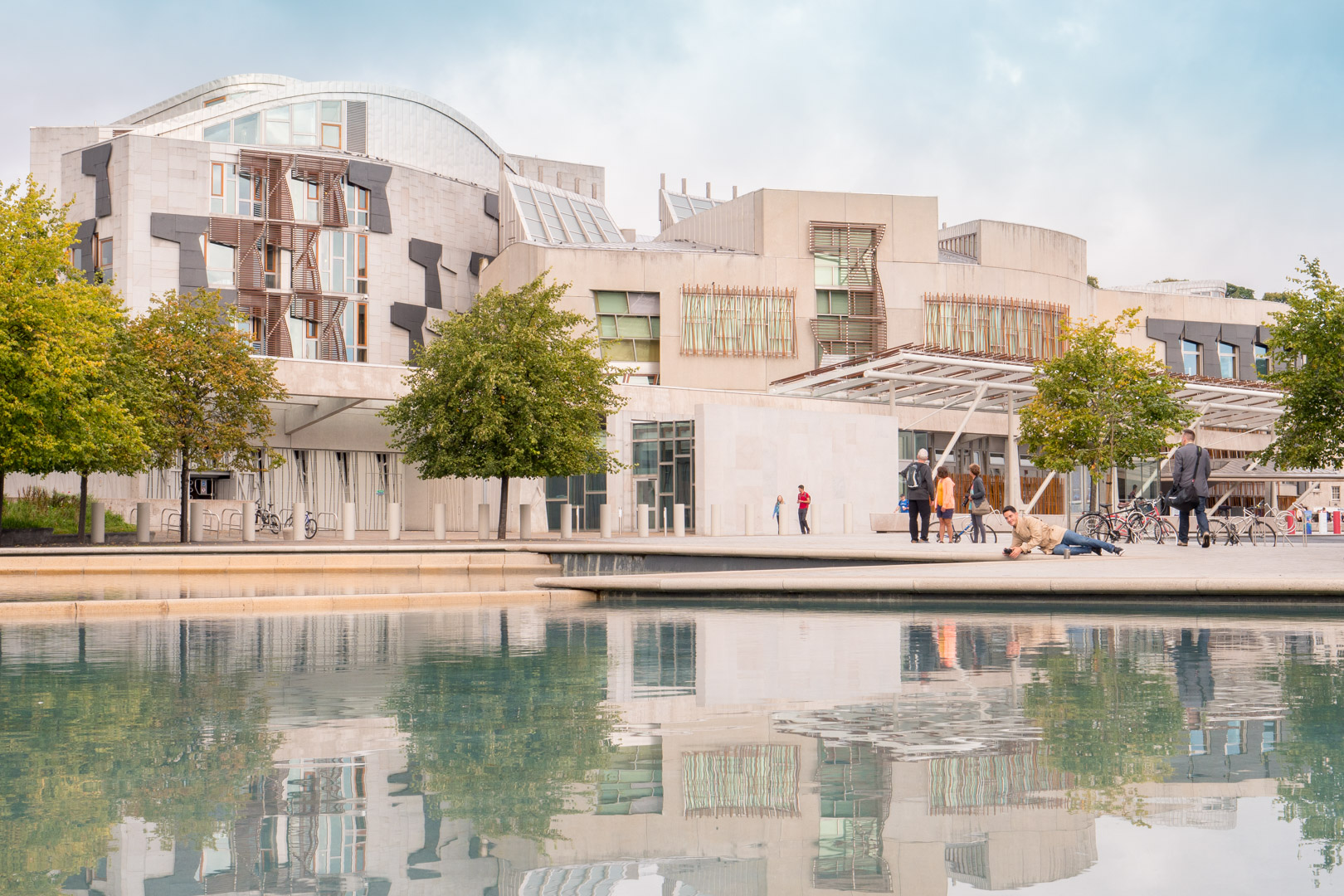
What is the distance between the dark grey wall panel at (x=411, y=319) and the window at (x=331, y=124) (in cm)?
937

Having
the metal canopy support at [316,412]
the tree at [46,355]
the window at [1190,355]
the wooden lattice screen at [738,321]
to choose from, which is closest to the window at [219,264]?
the metal canopy support at [316,412]

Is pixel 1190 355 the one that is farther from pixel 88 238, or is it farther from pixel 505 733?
pixel 505 733

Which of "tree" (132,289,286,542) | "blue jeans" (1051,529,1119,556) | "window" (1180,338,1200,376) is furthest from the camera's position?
"window" (1180,338,1200,376)

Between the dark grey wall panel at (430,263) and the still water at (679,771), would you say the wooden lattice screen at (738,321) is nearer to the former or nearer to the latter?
the dark grey wall panel at (430,263)

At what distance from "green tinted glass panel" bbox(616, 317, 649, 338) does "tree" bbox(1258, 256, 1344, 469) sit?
23.9 metres

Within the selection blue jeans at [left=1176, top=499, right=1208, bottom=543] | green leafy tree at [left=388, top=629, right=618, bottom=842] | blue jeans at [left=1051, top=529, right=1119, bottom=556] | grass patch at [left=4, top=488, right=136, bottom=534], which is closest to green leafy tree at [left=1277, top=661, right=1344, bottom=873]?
green leafy tree at [left=388, top=629, right=618, bottom=842]

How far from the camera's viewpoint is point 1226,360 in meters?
62.2

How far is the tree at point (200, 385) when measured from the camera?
30.6 metres

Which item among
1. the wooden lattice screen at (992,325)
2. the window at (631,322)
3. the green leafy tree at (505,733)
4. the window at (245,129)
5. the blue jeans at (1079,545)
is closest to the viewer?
the green leafy tree at (505,733)

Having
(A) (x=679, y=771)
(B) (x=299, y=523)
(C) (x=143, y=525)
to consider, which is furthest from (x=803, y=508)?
(A) (x=679, y=771)

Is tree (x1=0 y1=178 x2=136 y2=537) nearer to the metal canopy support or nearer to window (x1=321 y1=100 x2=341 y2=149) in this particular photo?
the metal canopy support

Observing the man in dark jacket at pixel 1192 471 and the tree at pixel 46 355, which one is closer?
the man in dark jacket at pixel 1192 471

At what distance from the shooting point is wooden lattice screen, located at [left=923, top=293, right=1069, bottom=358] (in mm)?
51281

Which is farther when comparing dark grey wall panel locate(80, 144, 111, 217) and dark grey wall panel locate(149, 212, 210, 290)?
dark grey wall panel locate(80, 144, 111, 217)
